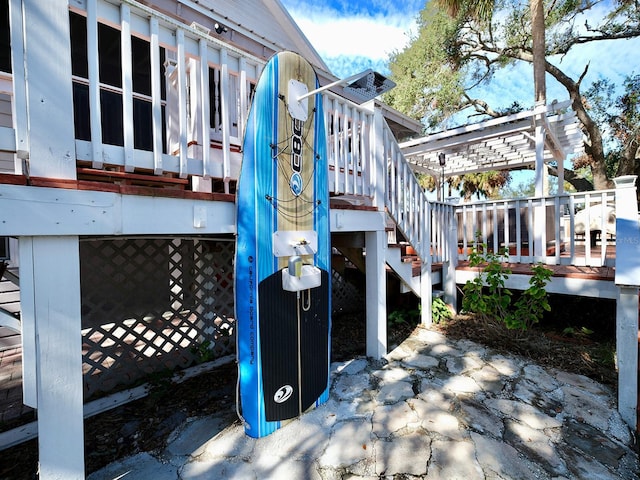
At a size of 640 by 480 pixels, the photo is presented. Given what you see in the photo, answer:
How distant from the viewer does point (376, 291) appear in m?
2.98

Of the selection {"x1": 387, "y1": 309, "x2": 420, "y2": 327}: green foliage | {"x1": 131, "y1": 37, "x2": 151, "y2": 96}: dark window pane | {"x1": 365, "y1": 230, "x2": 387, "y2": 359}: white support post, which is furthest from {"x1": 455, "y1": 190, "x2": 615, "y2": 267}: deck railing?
{"x1": 131, "y1": 37, "x2": 151, "y2": 96}: dark window pane

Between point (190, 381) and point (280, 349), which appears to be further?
point (190, 381)

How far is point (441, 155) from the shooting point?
679 centimetres

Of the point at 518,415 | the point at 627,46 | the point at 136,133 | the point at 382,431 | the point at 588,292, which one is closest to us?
the point at 382,431

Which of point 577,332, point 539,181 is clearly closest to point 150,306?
point 577,332

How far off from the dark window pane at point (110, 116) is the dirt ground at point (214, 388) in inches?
120

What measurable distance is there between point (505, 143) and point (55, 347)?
7476mm

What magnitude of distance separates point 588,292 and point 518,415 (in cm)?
185

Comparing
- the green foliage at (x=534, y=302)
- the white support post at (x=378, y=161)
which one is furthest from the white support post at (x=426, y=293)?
the white support post at (x=378, y=161)

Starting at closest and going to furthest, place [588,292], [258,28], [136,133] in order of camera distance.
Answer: [588,292]
[136,133]
[258,28]

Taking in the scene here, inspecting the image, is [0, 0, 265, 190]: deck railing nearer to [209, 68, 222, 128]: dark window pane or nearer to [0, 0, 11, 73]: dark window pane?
[209, 68, 222, 128]: dark window pane

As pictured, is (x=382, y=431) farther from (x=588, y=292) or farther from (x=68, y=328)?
(x=588, y=292)

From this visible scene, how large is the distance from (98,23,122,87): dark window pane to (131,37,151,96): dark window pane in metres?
0.20

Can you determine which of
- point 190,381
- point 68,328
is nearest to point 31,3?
point 68,328
